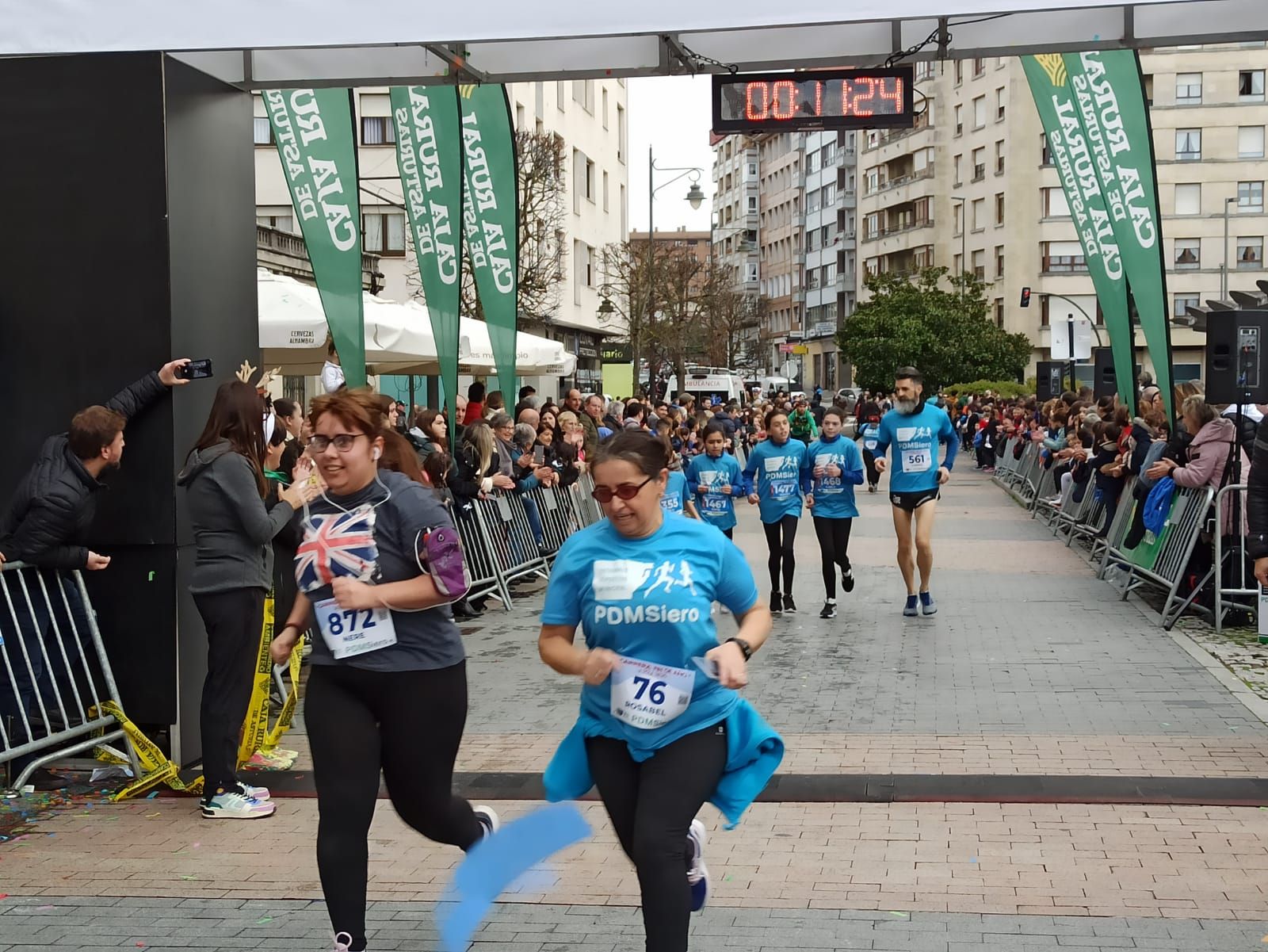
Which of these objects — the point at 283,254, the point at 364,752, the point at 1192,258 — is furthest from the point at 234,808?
the point at 1192,258

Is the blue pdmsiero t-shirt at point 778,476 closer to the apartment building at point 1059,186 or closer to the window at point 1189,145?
the apartment building at point 1059,186

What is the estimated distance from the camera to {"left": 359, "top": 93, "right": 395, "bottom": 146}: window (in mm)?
41750

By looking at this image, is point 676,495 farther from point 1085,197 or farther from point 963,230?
point 963,230

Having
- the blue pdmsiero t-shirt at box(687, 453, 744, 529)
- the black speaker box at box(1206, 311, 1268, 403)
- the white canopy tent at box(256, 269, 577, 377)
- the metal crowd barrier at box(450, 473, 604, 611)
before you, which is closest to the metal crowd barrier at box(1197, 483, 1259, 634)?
the black speaker box at box(1206, 311, 1268, 403)

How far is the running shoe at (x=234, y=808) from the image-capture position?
646cm

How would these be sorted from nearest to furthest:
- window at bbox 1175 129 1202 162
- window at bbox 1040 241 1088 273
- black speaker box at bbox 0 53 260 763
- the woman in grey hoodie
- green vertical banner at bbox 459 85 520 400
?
the woman in grey hoodie < black speaker box at bbox 0 53 260 763 < green vertical banner at bbox 459 85 520 400 < window at bbox 1175 129 1202 162 < window at bbox 1040 241 1088 273

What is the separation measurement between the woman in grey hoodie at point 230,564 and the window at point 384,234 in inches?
1466

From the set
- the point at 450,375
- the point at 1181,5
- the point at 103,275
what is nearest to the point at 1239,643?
the point at 1181,5

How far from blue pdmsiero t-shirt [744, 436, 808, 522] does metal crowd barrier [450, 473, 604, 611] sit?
1.88 m

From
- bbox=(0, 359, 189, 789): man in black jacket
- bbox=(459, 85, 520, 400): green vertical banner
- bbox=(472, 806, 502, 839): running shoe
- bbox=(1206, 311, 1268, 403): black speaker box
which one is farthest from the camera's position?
bbox=(1206, 311, 1268, 403): black speaker box

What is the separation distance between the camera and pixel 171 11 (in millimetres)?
6805

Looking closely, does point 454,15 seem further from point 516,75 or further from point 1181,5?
point 1181,5

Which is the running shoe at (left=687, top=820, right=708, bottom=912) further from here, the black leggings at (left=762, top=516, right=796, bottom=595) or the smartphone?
the black leggings at (left=762, top=516, right=796, bottom=595)

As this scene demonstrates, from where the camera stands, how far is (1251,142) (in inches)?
2813
